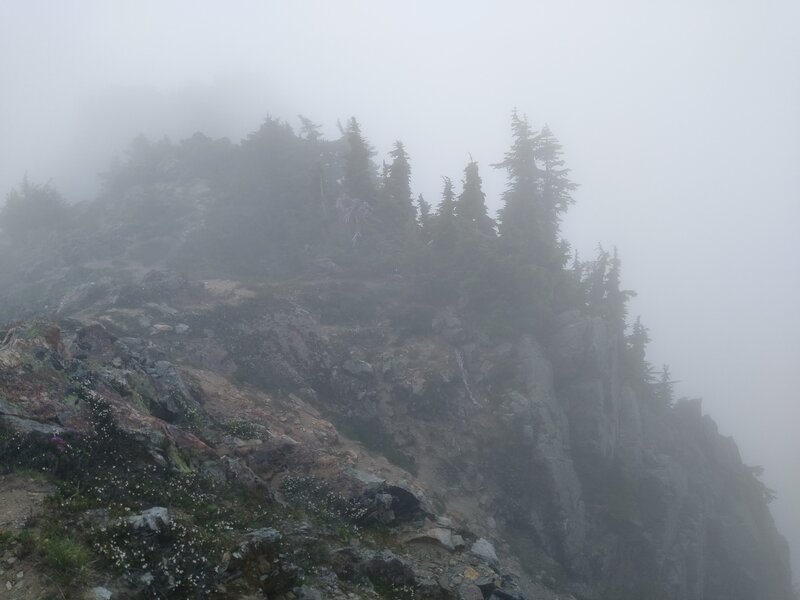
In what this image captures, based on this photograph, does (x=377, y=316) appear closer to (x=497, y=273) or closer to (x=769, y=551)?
(x=497, y=273)

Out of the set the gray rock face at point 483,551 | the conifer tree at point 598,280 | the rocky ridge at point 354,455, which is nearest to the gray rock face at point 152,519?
the rocky ridge at point 354,455

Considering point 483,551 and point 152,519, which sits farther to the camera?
point 483,551

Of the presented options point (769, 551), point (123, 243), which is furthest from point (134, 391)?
point (769, 551)

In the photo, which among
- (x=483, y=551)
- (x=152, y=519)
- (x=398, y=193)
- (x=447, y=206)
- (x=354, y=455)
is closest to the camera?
(x=152, y=519)

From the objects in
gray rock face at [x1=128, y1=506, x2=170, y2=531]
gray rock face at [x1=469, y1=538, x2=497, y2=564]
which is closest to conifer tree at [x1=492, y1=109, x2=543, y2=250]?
gray rock face at [x1=469, y1=538, x2=497, y2=564]

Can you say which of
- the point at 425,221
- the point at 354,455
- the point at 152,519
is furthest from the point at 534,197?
the point at 152,519

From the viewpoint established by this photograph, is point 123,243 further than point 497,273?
Yes

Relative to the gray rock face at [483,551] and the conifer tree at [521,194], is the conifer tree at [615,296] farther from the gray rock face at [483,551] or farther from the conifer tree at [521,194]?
the gray rock face at [483,551]

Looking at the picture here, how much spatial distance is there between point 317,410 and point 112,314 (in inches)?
589

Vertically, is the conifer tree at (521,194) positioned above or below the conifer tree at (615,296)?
above

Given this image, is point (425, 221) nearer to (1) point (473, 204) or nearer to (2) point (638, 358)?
(1) point (473, 204)

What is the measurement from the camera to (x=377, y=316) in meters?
39.6

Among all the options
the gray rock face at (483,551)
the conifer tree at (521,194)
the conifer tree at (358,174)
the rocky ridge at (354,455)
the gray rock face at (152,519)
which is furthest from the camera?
the conifer tree at (358,174)

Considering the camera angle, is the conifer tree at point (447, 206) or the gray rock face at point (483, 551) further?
the conifer tree at point (447, 206)
